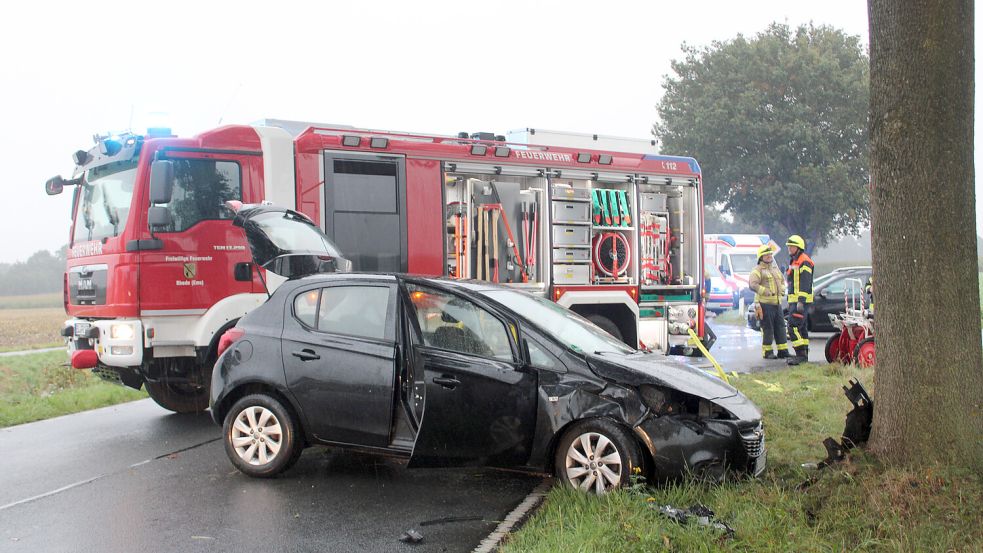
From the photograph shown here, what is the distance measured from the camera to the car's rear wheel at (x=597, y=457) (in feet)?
16.6

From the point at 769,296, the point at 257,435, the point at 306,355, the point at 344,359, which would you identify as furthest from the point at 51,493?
the point at 769,296

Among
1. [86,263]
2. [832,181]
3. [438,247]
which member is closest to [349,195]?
[438,247]

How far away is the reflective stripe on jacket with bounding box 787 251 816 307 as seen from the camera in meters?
12.5

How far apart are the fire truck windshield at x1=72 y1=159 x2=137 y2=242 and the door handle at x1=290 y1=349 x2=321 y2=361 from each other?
11.0ft

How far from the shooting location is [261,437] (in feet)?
19.6

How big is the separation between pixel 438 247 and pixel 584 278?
2.10 metres

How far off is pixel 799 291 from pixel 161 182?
8934 mm

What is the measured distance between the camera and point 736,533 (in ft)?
13.9

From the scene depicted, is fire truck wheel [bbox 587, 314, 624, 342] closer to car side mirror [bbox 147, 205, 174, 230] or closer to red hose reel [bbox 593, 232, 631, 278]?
red hose reel [bbox 593, 232, 631, 278]

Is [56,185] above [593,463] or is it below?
above

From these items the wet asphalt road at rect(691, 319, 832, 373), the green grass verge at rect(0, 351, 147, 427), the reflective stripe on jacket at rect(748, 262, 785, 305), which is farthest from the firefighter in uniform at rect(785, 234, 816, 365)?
the green grass verge at rect(0, 351, 147, 427)

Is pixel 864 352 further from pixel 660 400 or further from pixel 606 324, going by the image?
pixel 660 400

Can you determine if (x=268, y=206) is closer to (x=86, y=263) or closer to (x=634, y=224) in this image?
(x=86, y=263)

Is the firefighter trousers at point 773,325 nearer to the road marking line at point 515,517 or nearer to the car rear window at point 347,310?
the road marking line at point 515,517
